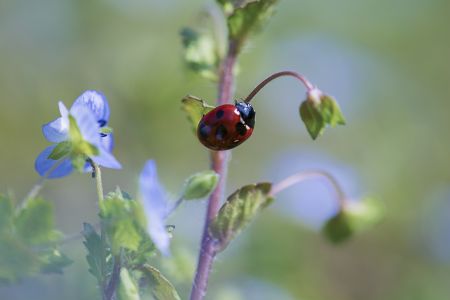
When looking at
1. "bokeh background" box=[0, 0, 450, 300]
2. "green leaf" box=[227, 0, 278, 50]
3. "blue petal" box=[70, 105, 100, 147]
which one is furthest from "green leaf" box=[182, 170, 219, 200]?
"bokeh background" box=[0, 0, 450, 300]

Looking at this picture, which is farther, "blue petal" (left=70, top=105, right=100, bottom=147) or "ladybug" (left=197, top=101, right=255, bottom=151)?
"ladybug" (left=197, top=101, right=255, bottom=151)

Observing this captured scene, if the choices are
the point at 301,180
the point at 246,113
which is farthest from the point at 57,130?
the point at 301,180

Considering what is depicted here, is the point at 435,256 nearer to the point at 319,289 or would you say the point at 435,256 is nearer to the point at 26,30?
the point at 319,289

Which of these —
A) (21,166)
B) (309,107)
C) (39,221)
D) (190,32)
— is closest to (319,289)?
(21,166)

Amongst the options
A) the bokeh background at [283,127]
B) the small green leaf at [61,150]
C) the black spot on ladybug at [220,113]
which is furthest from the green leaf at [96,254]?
the bokeh background at [283,127]

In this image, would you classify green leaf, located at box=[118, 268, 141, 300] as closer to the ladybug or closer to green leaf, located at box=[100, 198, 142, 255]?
green leaf, located at box=[100, 198, 142, 255]

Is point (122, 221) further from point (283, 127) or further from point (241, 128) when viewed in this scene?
point (283, 127)
